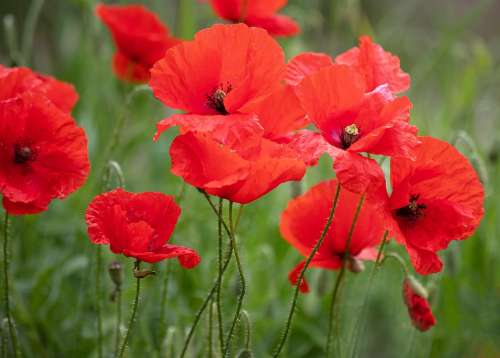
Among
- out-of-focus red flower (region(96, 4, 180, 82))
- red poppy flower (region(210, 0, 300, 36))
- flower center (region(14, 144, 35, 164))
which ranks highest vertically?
red poppy flower (region(210, 0, 300, 36))

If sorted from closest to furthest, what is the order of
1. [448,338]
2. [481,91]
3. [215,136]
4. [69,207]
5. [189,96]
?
1. [215,136]
2. [189,96]
3. [448,338]
4. [69,207]
5. [481,91]

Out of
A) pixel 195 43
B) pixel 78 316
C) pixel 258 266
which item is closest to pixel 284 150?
pixel 195 43

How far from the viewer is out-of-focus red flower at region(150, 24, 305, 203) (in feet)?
3.15

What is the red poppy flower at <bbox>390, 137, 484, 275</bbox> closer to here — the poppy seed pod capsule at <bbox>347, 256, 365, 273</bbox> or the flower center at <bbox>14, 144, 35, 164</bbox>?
the poppy seed pod capsule at <bbox>347, 256, 365, 273</bbox>

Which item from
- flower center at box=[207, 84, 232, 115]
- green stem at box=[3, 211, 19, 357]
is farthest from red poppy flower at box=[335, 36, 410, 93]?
green stem at box=[3, 211, 19, 357]

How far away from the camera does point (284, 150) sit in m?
1.00

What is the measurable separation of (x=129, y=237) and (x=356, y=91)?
1.11ft

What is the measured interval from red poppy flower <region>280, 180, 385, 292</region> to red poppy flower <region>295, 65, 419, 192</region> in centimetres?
15

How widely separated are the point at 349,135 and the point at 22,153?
44 cm

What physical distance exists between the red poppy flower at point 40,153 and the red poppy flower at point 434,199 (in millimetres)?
429

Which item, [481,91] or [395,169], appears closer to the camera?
[395,169]

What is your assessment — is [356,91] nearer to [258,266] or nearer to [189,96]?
[189,96]

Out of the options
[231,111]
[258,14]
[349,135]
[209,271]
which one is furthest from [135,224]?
[209,271]

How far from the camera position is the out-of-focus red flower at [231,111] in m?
0.96
